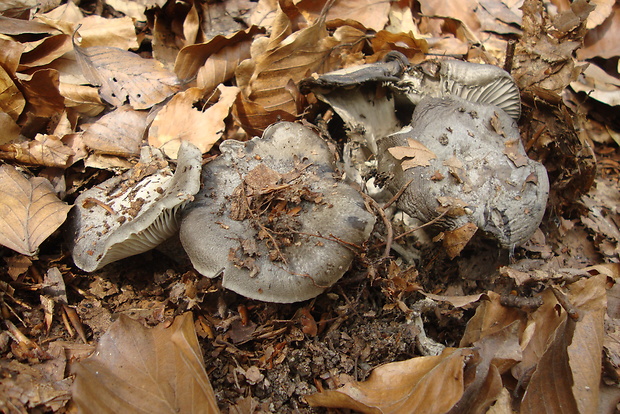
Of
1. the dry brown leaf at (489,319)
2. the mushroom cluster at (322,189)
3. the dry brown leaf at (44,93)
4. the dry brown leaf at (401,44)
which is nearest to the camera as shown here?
the mushroom cluster at (322,189)

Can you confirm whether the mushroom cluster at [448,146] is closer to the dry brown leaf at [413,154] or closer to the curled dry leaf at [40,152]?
the dry brown leaf at [413,154]

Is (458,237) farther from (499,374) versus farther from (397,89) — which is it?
(397,89)

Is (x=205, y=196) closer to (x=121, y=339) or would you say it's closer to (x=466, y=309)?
(x=121, y=339)

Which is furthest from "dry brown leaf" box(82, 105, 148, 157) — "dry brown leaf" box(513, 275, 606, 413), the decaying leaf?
"dry brown leaf" box(513, 275, 606, 413)

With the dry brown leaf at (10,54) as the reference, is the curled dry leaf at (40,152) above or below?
below

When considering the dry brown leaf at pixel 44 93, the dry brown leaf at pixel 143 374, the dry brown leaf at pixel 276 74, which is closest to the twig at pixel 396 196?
the dry brown leaf at pixel 276 74
